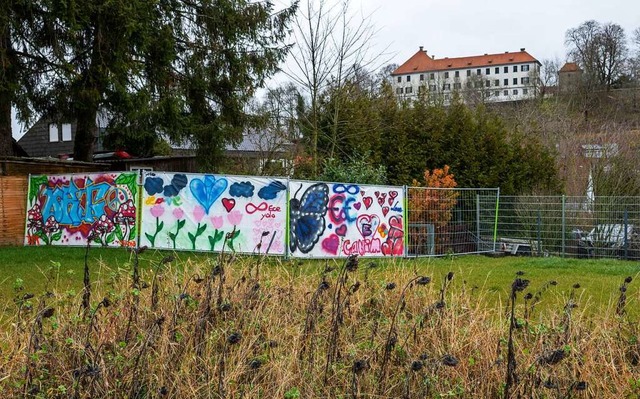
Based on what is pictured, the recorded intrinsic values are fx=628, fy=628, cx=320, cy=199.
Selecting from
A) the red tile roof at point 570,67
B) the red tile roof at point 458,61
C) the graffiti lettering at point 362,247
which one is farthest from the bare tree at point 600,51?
the red tile roof at point 458,61

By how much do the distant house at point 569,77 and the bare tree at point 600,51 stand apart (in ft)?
1.71

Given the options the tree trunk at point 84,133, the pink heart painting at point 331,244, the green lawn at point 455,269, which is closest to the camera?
the green lawn at point 455,269

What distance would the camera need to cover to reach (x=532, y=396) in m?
3.33

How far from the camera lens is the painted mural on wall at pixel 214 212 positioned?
40.4ft

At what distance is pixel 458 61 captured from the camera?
4545 inches

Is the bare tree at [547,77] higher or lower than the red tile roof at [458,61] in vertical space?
lower

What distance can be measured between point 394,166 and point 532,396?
47.9 ft

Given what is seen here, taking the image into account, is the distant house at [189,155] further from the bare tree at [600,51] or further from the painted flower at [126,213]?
the bare tree at [600,51]

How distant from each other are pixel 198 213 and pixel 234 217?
28.2 inches

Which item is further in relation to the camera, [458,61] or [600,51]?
[458,61]

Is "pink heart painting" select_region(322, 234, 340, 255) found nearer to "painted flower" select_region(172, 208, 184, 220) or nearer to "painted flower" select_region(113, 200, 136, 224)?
"painted flower" select_region(172, 208, 184, 220)

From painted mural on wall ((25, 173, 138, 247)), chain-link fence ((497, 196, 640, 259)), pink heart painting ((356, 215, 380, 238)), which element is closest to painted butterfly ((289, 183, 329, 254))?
pink heart painting ((356, 215, 380, 238))

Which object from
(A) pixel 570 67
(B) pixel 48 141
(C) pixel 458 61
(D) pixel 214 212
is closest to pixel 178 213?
(D) pixel 214 212

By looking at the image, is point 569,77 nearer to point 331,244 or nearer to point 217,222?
point 331,244
